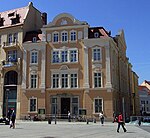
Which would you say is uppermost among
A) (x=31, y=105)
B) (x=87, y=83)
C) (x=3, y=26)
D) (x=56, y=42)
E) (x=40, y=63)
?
(x=3, y=26)

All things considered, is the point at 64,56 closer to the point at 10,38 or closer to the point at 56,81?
the point at 56,81

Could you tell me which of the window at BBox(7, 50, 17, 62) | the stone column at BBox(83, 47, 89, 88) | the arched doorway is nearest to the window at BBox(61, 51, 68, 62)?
the stone column at BBox(83, 47, 89, 88)

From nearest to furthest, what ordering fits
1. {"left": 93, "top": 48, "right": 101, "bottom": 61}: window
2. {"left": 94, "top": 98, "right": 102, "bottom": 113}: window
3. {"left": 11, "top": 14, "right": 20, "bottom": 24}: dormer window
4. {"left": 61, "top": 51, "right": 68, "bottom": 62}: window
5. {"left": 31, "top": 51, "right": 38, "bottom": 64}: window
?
{"left": 94, "top": 98, "right": 102, "bottom": 113}: window
{"left": 93, "top": 48, "right": 101, "bottom": 61}: window
{"left": 61, "top": 51, "right": 68, "bottom": 62}: window
{"left": 31, "top": 51, "right": 38, "bottom": 64}: window
{"left": 11, "top": 14, "right": 20, "bottom": 24}: dormer window

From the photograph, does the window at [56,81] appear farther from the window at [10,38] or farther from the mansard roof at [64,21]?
the window at [10,38]

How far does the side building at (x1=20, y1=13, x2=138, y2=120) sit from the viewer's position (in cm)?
4341

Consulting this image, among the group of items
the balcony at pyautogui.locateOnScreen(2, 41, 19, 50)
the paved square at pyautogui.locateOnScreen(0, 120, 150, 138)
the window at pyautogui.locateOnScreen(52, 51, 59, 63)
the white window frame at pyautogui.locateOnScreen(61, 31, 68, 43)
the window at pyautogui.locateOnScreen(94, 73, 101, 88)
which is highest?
the white window frame at pyautogui.locateOnScreen(61, 31, 68, 43)

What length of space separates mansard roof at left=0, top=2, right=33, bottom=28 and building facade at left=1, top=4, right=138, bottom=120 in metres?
4.72

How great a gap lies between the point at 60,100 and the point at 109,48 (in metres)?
11.7

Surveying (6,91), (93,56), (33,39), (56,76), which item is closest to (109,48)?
(93,56)

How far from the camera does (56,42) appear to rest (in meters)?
47.2

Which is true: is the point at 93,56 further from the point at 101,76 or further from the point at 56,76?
the point at 56,76

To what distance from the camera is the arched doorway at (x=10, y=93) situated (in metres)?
47.6

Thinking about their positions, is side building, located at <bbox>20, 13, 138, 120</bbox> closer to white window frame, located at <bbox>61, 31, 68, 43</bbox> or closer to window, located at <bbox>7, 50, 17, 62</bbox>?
white window frame, located at <bbox>61, 31, 68, 43</bbox>

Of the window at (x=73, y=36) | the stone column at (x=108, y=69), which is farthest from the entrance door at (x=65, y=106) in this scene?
the window at (x=73, y=36)
